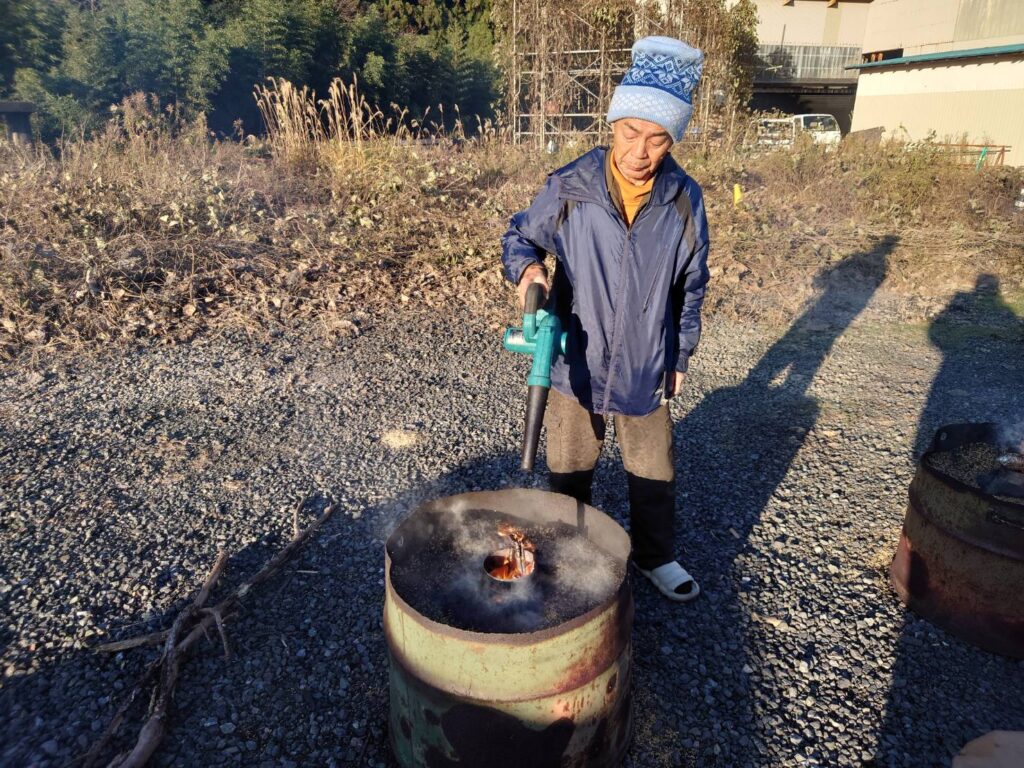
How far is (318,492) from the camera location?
3.38m

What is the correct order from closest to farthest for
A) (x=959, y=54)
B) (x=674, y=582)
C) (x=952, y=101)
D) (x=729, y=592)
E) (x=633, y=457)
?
(x=633, y=457) → (x=674, y=582) → (x=729, y=592) → (x=959, y=54) → (x=952, y=101)

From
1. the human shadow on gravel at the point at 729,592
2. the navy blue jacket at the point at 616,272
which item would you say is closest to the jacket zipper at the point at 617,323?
the navy blue jacket at the point at 616,272

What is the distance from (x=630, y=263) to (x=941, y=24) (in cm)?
2391

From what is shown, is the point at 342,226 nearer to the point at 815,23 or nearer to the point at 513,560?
the point at 513,560

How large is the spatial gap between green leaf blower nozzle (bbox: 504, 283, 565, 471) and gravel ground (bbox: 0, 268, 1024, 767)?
1090mm

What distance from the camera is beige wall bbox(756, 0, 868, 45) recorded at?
24.9 meters

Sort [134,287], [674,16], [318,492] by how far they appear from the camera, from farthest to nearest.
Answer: [674,16] < [134,287] < [318,492]

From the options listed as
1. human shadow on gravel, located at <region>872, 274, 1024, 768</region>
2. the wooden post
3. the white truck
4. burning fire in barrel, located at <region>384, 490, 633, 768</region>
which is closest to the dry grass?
the white truck

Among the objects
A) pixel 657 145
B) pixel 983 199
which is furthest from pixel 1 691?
pixel 983 199

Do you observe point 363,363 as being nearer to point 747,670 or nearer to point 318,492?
point 318,492

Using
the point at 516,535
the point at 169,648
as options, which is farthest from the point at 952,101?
the point at 169,648

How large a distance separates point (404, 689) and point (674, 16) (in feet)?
41.2

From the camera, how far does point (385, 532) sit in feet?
10.2

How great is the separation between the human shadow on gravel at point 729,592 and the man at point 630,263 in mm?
615
